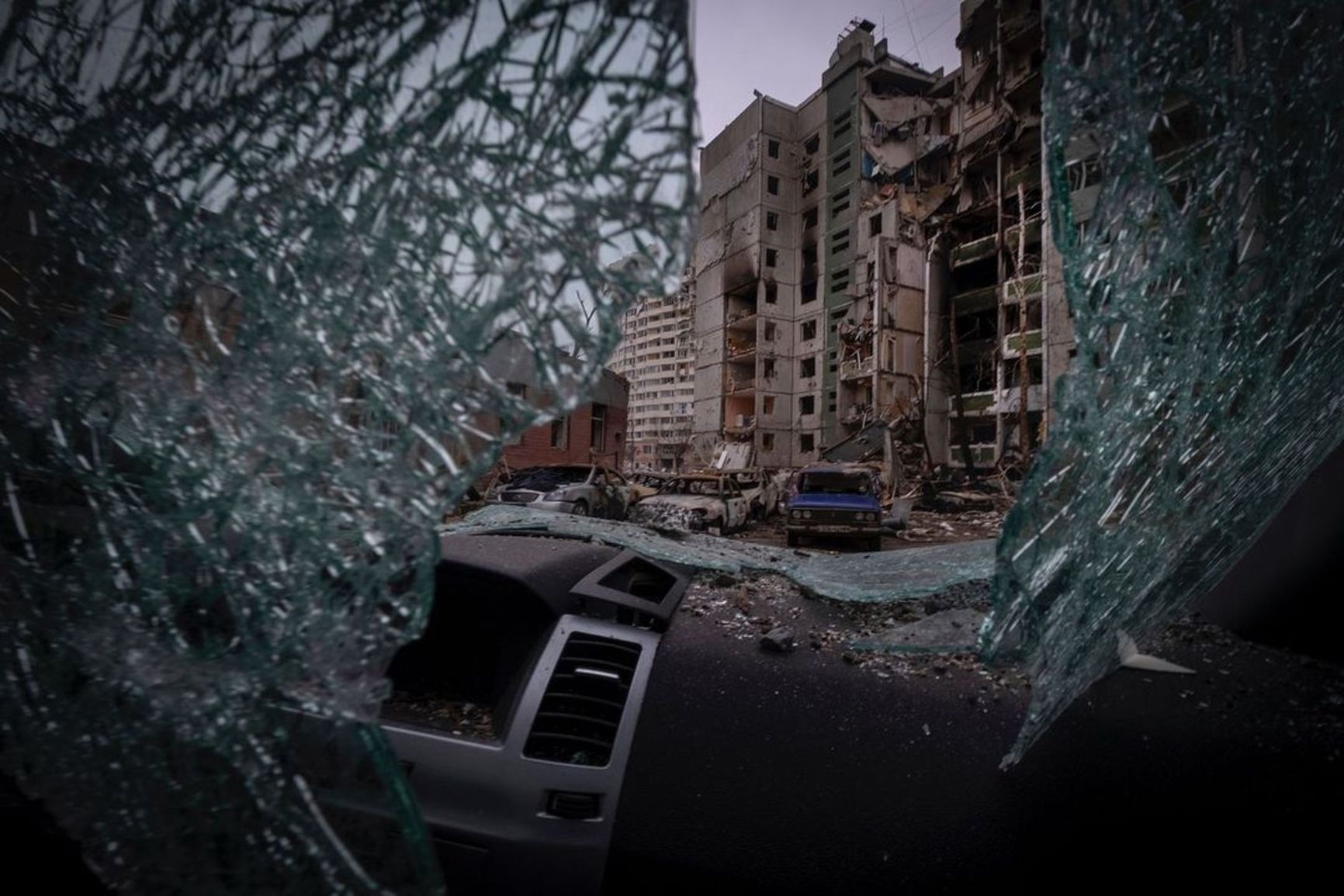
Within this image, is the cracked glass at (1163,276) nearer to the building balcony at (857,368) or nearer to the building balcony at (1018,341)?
the building balcony at (1018,341)

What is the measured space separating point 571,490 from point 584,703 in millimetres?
8635

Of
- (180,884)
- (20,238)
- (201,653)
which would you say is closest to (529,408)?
(201,653)

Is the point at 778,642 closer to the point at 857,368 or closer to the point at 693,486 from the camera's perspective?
the point at 693,486

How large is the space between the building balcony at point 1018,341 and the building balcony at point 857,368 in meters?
5.22

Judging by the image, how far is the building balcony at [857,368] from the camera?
26.1 metres

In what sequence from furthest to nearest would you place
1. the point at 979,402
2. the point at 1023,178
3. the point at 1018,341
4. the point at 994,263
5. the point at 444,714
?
the point at 994,263, the point at 979,402, the point at 1023,178, the point at 1018,341, the point at 444,714

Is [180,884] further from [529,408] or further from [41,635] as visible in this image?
[529,408]

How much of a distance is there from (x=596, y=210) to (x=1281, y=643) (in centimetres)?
296

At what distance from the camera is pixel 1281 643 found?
2102 mm

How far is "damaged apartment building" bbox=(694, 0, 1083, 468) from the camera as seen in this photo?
22453 mm

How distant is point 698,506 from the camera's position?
995 centimetres

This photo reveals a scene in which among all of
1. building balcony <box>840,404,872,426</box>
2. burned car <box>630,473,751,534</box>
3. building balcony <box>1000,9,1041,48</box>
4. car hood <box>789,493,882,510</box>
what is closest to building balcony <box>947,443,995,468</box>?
building balcony <box>840,404,872,426</box>

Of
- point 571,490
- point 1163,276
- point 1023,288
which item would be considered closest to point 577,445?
point 571,490

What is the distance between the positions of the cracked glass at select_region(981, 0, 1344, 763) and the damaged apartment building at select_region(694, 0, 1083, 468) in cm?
1825
